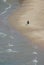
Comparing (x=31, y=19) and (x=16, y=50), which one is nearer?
(x=16, y=50)

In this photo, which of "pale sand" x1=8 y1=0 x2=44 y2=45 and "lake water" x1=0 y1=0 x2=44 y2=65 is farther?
"pale sand" x1=8 y1=0 x2=44 y2=45

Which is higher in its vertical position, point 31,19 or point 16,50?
point 31,19

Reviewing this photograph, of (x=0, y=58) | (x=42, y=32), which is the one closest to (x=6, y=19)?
Answer: (x=42, y=32)

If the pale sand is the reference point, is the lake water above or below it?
below

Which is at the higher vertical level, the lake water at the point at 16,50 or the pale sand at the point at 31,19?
the pale sand at the point at 31,19

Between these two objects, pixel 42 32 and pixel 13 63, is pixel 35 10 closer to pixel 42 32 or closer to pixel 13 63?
pixel 42 32

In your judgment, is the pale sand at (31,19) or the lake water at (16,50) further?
the pale sand at (31,19)
